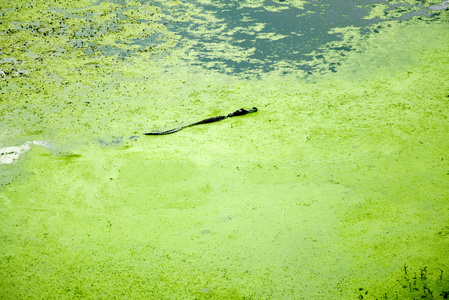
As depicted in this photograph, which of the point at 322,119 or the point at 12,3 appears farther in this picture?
the point at 12,3

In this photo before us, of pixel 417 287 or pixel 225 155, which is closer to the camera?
pixel 417 287

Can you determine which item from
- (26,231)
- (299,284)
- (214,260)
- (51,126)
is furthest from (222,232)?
(51,126)

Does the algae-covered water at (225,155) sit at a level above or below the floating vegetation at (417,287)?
above

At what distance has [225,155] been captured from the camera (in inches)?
162

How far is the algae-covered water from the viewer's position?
9.23 ft

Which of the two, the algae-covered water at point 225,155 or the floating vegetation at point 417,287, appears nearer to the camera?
the floating vegetation at point 417,287

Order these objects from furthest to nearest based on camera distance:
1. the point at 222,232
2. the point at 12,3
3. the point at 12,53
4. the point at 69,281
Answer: the point at 12,3 → the point at 12,53 → the point at 222,232 → the point at 69,281

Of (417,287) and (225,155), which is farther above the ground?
(225,155)

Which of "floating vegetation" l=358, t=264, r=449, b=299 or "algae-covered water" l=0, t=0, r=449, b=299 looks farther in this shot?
"algae-covered water" l=0, t=0, r=449, b=299

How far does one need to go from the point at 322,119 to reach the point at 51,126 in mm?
3866

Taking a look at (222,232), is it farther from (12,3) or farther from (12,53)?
(12,3)

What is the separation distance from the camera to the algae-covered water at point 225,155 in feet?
9.23

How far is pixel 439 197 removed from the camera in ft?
11.2

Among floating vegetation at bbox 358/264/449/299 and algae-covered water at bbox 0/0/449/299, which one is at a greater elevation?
algae-covered water at bbox 0/0/449/299
